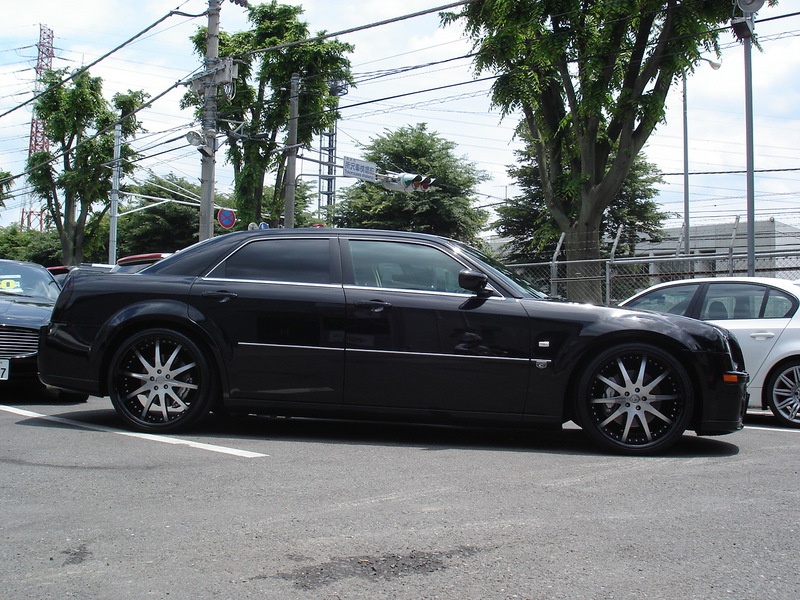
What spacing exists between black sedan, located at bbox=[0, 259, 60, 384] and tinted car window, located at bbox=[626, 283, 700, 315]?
5.75m

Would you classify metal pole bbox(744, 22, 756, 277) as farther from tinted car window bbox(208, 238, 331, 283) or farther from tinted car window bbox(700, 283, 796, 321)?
tinted car window bbox(208, 238, 331, 283)

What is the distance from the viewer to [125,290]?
5.62m

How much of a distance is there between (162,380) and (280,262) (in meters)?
1.17

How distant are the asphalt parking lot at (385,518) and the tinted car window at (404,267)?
1.10m

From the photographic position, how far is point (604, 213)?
33844 mm

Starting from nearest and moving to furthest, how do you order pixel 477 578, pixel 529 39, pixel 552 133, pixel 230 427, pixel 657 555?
pixel 477 578 < pixel 657 555 < pixel 230 427 < pixel 529 39 < pixel 552 133

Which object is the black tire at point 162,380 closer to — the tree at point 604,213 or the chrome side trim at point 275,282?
the chrome side trim at point 275,282

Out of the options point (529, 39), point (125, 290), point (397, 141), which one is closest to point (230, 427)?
point (125, 290)

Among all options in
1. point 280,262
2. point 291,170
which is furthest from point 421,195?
point 280,262

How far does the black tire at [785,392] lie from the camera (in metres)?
7.03

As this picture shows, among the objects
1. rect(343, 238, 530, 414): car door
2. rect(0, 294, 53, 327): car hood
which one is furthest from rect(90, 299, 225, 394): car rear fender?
rect(0, 294, 53, 327): car hood

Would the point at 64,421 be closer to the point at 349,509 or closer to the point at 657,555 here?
the point at 349,509

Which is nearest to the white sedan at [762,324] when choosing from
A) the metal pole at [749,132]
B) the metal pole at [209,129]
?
the metal pole at [749,132]

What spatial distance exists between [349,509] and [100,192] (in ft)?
140
